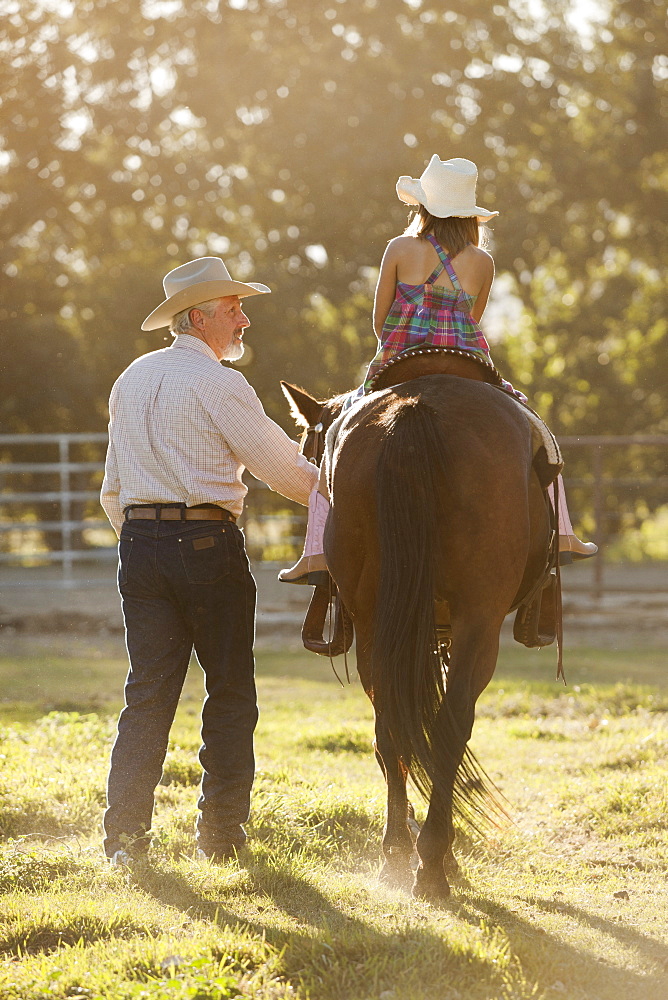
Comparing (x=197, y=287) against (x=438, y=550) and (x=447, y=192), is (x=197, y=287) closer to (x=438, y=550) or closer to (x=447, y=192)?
(x=447, y=192)

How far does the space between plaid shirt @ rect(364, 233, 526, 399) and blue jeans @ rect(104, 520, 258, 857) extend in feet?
2.92

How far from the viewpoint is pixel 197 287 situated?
3.99m

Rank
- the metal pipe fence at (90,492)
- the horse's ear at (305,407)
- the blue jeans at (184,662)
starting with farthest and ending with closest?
1. the metal pipe fence at (90,492)
2. the horse's ear at (305,407)
3. the blue jeans at (184,662)

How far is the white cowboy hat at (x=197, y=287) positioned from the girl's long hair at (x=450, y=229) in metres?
0.62

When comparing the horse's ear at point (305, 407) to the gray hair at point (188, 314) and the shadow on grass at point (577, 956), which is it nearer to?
the gray hair at point (188, 314)

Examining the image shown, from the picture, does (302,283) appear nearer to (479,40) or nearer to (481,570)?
(479,40)

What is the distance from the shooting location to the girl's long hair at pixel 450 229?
3.96 m

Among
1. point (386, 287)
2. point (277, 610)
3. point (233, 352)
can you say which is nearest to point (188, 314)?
point (233, 352)

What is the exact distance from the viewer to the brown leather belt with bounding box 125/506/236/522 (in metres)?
3.85

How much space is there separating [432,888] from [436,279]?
2.09 meters

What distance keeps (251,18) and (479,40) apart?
405cm

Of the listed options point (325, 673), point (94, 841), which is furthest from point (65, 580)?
point (94, 841)

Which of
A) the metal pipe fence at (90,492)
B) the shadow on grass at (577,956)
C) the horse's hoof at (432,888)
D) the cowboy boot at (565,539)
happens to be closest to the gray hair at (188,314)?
the cowboy boot at (565,539)

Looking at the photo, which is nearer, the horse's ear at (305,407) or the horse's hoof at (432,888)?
the horse's hoof at (432,888)
